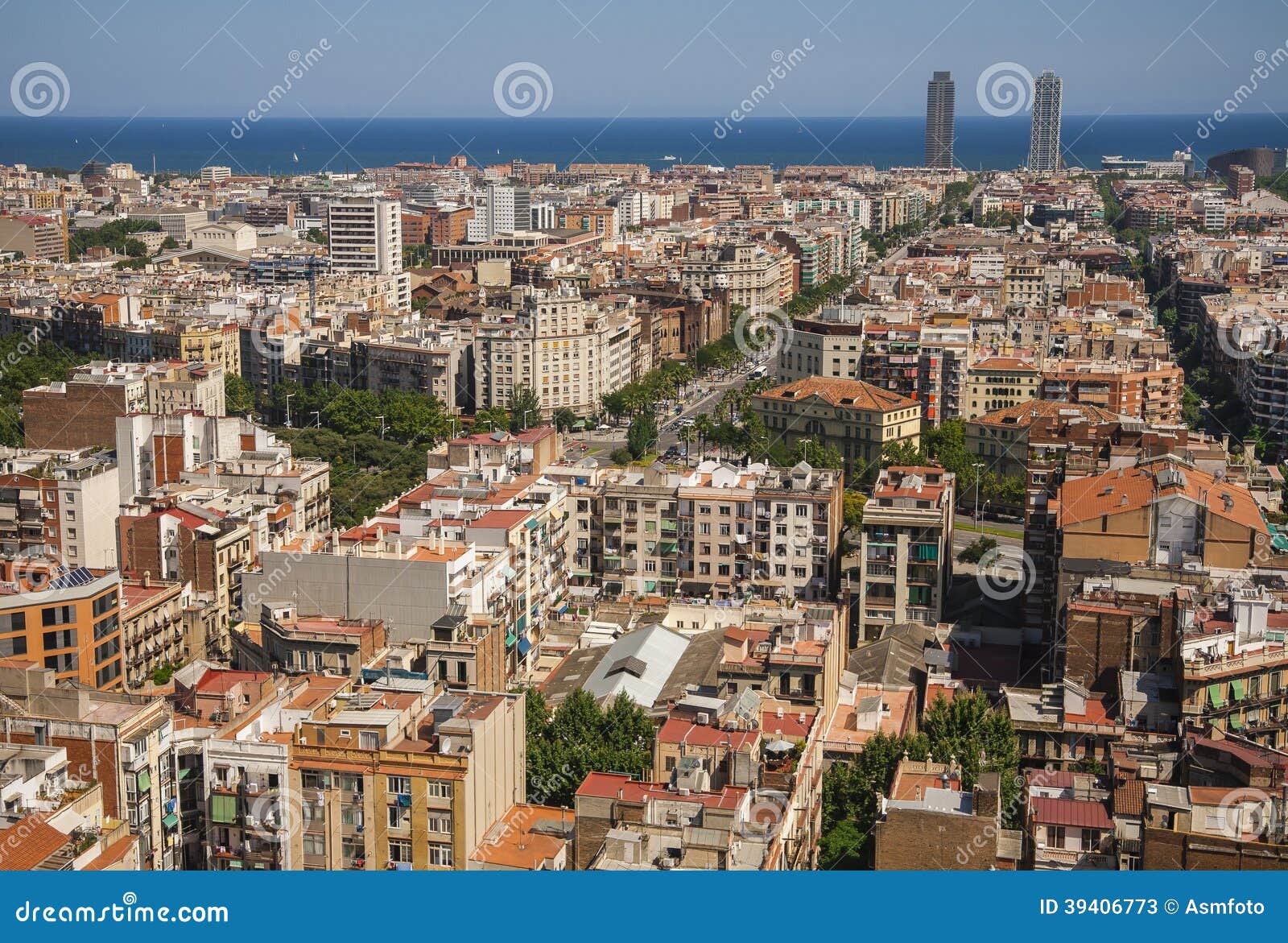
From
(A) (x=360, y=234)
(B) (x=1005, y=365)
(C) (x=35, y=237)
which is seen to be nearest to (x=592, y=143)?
(C) (x=35, y=237)

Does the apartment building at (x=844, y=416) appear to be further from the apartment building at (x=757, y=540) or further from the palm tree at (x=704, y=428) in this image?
the apartment building at (x=757, y=540)

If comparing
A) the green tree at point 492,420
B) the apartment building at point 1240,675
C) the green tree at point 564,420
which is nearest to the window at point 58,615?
the apartment building at point 1240,675

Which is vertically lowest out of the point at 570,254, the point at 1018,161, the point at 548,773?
the point at 548,773

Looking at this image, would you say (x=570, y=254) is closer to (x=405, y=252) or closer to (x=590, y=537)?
(x=405, y=252)

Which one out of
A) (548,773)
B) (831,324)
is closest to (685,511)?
(548,773)

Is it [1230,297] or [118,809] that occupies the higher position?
[1230,297]

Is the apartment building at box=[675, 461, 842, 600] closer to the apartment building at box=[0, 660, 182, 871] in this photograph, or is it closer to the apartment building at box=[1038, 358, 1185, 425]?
the apartment building at box=[0, 660, 182, 871]

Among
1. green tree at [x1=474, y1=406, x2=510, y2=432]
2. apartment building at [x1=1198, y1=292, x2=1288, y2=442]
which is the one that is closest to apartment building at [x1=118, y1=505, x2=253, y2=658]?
green tree at [x1=474, y1=406, x2=510, y2=432]
